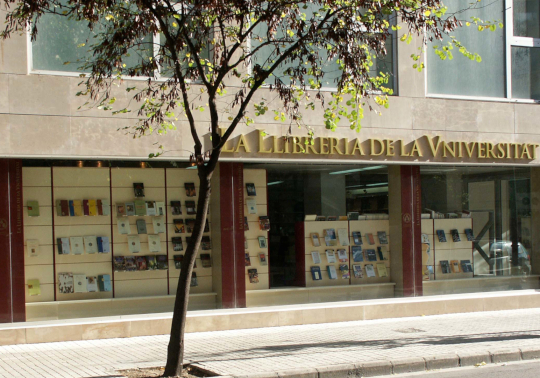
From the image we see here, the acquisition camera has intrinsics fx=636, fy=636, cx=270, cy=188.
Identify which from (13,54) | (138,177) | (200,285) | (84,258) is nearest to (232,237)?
(200,285)

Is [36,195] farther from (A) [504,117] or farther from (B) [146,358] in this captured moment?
(A) [504,117]

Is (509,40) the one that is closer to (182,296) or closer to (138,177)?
(138,177)

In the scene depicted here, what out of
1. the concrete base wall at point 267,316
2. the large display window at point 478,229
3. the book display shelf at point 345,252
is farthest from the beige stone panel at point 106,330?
the large display window at point 478,229

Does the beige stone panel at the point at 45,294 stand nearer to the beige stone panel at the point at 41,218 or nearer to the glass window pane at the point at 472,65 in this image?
the beige stone panel at the point at 41,218

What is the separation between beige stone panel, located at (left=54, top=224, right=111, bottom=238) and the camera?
38.8 feet

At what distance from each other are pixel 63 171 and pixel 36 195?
0.65 m

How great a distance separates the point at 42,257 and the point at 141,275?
6.17 ft

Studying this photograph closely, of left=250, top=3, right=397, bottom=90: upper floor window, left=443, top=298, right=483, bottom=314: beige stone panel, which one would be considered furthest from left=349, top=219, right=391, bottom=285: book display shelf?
left=250, top=3, right=397, bottom=90: upper floor window

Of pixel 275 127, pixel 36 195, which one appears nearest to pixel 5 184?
pixel 36 195

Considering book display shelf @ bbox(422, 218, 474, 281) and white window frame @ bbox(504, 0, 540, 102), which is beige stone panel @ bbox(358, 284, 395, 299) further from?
white window frame @ bbox(504, 0, 540, 102)

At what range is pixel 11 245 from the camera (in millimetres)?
11039

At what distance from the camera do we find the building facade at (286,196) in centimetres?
1132

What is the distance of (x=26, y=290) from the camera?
1132 centimetres

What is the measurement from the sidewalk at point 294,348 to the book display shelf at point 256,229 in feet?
4.15
